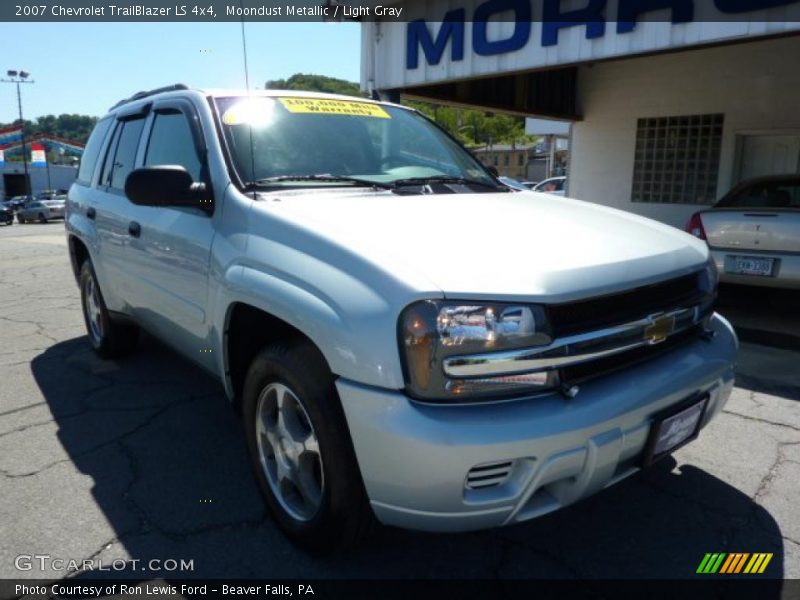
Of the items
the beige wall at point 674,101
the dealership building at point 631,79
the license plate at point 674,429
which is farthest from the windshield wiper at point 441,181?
the beige wall at point 674,101

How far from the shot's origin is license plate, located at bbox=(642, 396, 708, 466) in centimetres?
212

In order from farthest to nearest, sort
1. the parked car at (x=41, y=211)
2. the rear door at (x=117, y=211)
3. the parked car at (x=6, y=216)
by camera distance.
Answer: the parked car at (x=41, y=211)
the parked car at (x=6, y=216)
the rear door at (x=117, y=211)

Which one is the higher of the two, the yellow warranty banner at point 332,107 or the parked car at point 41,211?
the yellow warranty banner at point 332,107

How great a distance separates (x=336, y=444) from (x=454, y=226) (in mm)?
915

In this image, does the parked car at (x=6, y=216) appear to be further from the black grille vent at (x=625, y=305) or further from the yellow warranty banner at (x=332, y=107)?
the black grille vent at (x=625, y=305)

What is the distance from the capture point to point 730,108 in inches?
371

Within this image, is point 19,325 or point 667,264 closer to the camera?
point 667,264

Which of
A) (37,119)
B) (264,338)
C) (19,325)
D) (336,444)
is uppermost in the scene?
(37,119)

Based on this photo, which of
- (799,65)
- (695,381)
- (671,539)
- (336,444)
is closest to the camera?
(336,444)

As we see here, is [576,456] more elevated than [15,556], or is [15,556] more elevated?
[576,456]

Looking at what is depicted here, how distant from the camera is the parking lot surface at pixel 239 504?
234 cm

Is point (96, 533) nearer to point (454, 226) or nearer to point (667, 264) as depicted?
point (454, 226)

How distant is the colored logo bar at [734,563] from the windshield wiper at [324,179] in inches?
81.2

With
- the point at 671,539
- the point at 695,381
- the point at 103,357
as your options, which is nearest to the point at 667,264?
the point at 695,381
